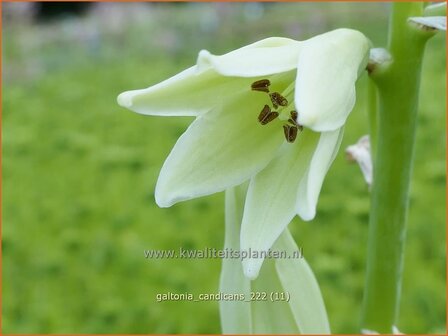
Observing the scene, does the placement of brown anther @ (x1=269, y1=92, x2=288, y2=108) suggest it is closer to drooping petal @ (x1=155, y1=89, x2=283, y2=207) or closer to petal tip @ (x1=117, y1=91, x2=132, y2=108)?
drooping petal @ (x1=155, y1=89, x2=283, y2=207)

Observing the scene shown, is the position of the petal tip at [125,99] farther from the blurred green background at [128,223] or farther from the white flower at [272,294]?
the blurred green background at [128,223]

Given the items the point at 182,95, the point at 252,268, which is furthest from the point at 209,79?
the point at 252,268

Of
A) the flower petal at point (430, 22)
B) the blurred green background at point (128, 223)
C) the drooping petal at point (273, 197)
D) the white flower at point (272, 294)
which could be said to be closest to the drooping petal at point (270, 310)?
the white flower at point (272, 294)

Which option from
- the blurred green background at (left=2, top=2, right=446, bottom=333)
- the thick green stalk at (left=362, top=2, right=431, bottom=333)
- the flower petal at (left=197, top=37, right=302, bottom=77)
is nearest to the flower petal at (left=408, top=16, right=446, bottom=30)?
the thick green stalk at (left=362, top=2, right=431, bottom=333)

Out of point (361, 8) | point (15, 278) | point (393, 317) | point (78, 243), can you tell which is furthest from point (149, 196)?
point (361, 8)

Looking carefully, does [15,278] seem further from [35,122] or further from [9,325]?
[35,122]
